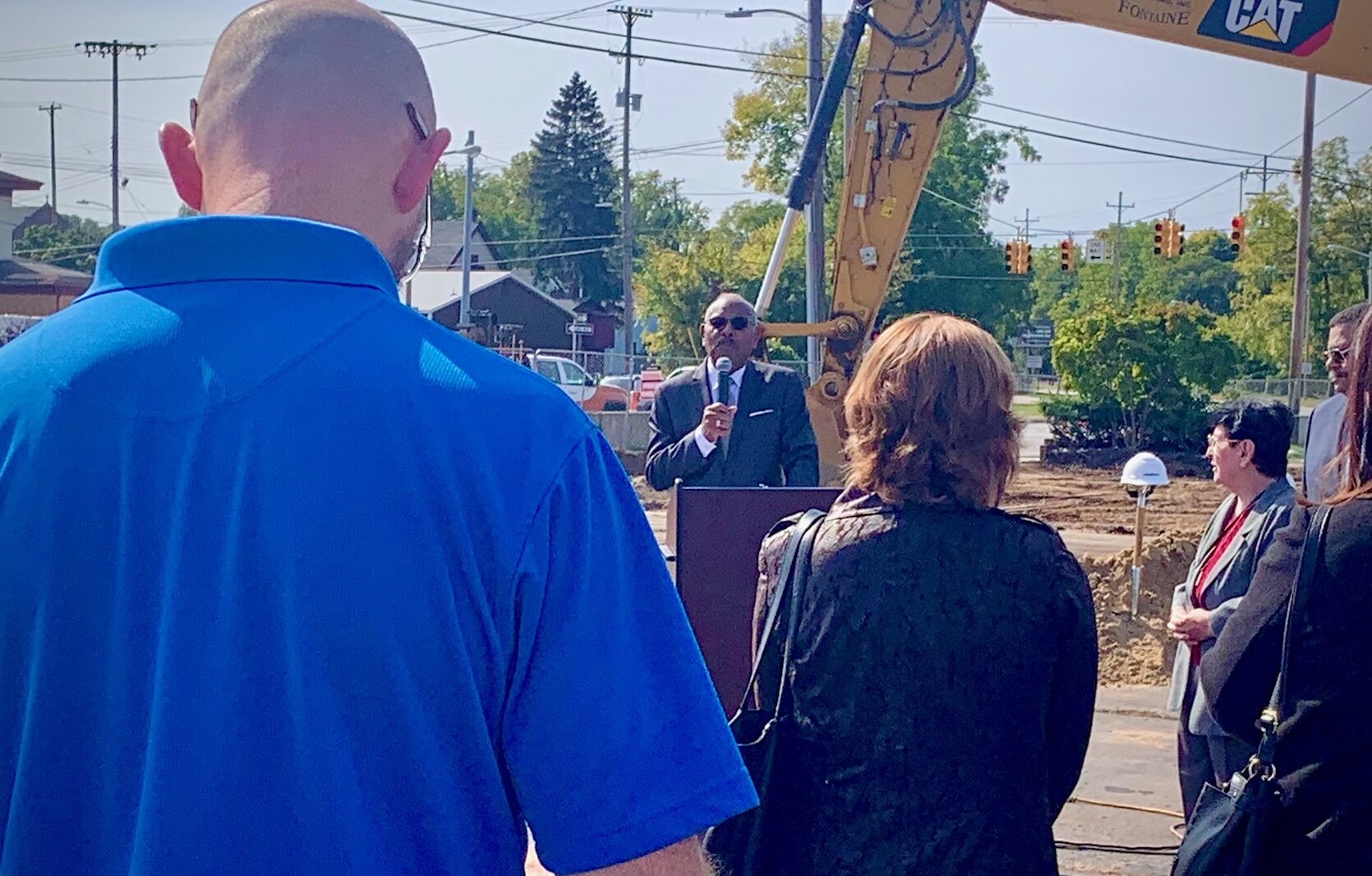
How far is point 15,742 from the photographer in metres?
1.42

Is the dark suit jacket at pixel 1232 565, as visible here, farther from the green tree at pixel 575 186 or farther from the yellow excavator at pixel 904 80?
the green tree at pixel 575 186

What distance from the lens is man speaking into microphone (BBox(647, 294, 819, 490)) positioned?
19.6 ft

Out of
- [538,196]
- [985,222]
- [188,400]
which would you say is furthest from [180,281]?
[538,196]

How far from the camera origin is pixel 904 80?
8891mm

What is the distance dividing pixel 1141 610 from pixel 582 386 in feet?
82.2

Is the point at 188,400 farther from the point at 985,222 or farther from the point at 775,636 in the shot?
the point at 985,222

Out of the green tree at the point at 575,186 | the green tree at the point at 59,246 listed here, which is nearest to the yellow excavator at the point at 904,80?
the green tree at the point at 59,246

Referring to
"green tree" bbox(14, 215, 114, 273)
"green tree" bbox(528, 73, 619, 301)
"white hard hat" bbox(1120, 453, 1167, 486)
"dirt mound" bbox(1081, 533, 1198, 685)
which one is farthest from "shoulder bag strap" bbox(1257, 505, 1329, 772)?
"green tree" bbox(528, 73, 619, 301)

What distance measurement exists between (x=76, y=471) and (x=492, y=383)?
1.31ft

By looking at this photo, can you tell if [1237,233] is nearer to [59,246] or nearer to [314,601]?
[314,601]

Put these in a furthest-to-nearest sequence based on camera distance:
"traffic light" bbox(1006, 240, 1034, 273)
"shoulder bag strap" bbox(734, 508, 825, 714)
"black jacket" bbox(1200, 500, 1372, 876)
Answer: "traffic light" bbox(1006, 240, 1034, 273), "shoulder bag strap" bbox(734, 508, 825, 714), "black jacket" bbox(1200, 500, 1372, 876)

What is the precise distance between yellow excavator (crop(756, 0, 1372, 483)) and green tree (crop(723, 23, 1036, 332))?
158 feet

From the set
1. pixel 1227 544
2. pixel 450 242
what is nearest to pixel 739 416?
pixel 1227 544

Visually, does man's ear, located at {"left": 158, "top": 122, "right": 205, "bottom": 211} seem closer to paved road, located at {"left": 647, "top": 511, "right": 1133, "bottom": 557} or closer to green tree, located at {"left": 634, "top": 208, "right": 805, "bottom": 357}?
paved road, located at {"left": 647, "top": 511, "right": 1133, "bottom": 557}
